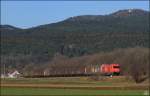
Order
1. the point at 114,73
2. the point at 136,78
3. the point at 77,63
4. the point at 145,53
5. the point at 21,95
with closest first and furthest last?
1. the point at 21,95
2. the point at 136,78
3. the point at 145,53
4. the point at 114,73
5. the point at 77,63

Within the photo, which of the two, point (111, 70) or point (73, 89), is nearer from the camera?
point (73, 89)

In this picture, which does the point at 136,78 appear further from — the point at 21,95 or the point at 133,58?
the point at 21,95

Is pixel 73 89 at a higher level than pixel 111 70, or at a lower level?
lower

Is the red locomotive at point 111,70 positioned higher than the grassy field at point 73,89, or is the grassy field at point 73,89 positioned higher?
the red locomotive at point 111,70

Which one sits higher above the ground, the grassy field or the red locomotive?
the red locomotive

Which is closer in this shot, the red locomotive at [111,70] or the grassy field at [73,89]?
the grassy field at [73,89]

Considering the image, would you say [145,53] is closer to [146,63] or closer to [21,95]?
[146,63]

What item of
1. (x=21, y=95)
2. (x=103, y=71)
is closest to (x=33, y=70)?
(x=103, y=71)

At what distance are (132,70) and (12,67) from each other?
338 ft

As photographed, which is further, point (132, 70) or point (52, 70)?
point (52, 70)

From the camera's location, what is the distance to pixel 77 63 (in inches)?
7180

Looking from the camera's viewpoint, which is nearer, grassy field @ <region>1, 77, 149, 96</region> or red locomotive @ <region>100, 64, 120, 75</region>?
grassy field @ <region>1, 77, 149, 96</region>

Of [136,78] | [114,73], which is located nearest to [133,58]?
[136,78]

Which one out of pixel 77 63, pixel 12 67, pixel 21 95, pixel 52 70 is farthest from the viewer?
pixel 12 67
